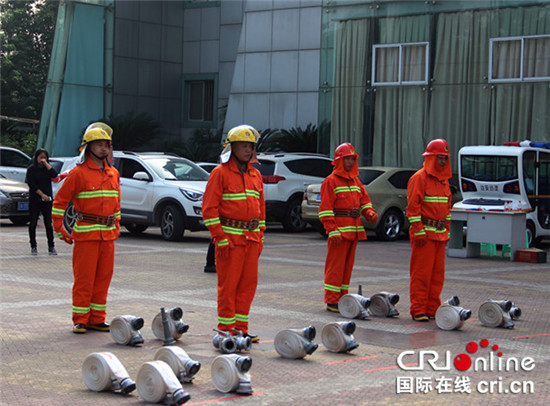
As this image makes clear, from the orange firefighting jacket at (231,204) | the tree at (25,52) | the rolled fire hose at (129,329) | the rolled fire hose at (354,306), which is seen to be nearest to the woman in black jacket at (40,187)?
the rolled fire hose at (354,306)

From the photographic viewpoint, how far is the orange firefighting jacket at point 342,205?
10.6m

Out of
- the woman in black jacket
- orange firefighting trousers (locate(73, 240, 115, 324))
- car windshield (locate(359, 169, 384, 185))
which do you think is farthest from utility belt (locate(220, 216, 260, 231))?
car windshield (locate(359, 169, 384, 185))

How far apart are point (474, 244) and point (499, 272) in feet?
8.99

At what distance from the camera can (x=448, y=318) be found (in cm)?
952

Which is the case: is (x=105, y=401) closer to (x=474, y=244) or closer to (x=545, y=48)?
(x=474, y=244)

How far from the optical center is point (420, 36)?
89.5ft

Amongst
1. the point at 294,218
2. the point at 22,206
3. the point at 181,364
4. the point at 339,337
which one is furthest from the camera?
the point at 294,218

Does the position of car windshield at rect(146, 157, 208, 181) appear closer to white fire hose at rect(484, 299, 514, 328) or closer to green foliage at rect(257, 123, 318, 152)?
green foliage at rect(257, 123, 318, 152)

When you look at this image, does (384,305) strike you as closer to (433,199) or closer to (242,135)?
(433,199)

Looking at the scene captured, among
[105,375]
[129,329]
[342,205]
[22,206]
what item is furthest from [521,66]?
[105,375]

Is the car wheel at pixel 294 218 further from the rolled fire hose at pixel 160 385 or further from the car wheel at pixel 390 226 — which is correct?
the rolled fire hose at pixel 160 385

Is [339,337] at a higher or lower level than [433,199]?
lower

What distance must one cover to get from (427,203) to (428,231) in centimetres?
34

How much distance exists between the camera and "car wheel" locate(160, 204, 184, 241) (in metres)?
19.1
